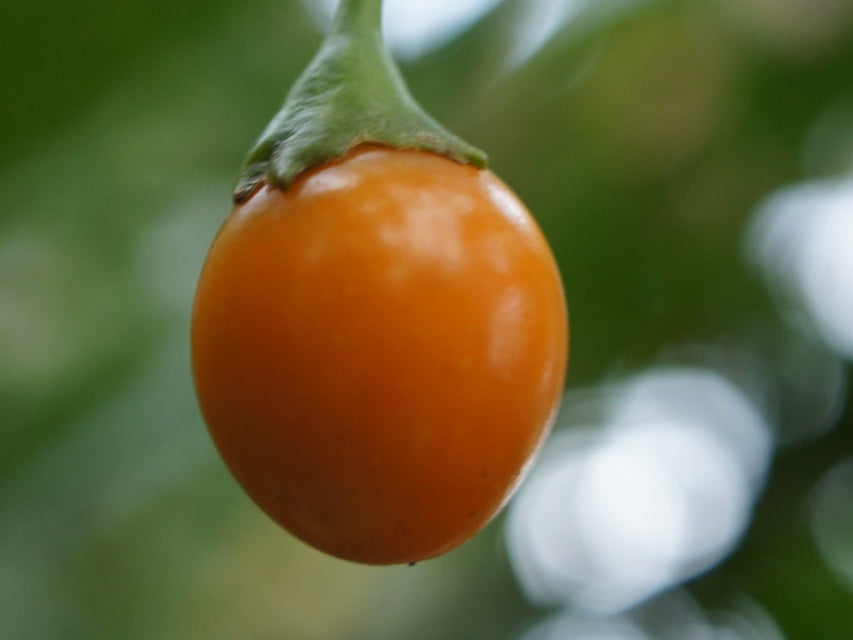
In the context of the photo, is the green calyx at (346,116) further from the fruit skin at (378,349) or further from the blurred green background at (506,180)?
the blurred green background at (506,180)

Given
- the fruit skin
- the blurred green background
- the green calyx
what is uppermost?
the green calyx

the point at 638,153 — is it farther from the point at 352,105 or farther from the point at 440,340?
the point at 440,340

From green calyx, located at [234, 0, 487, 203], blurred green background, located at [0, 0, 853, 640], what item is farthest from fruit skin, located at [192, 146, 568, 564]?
blurred green background, located at [0, 0, 853, 640]

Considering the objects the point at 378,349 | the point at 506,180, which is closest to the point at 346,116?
the point at 378,349

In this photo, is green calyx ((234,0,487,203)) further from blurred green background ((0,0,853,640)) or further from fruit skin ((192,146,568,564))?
blurred green background ((0,0,853,640))

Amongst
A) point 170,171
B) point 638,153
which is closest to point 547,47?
point 638,153

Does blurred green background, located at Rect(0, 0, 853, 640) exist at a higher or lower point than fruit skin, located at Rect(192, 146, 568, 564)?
lower

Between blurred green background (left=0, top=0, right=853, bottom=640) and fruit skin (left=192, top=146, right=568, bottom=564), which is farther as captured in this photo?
blurred green background (left=0, top=0, right=853, bottom=640)
